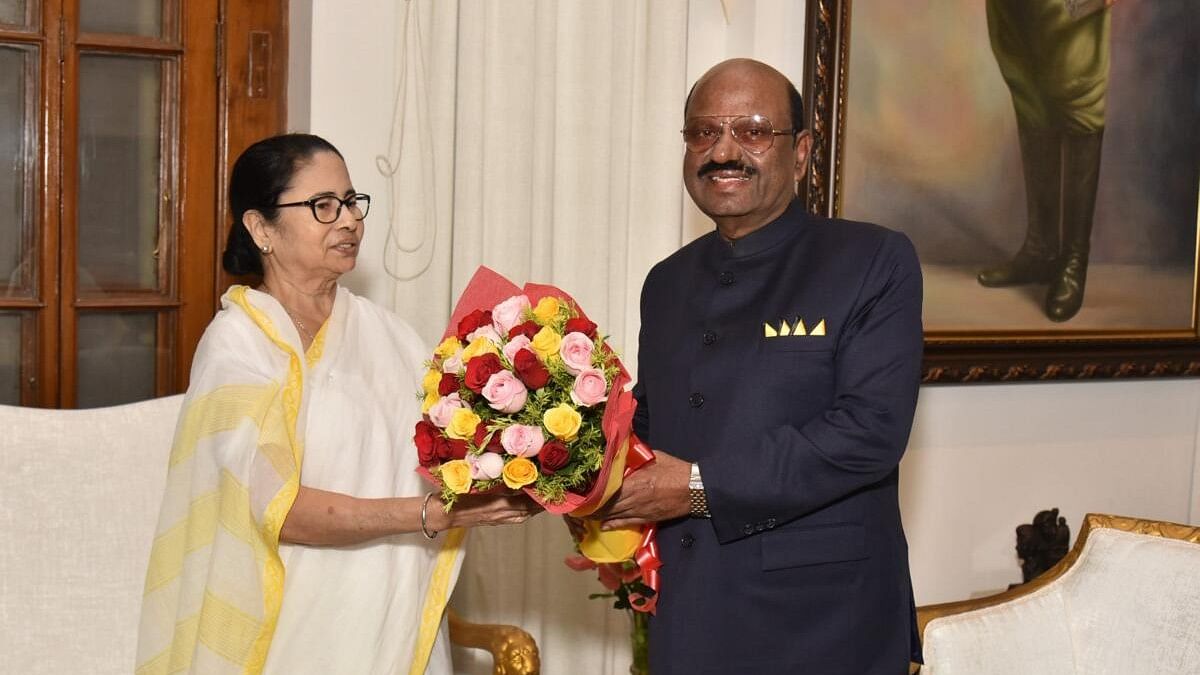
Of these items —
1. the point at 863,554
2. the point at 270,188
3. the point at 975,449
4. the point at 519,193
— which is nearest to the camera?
the point at 863,554

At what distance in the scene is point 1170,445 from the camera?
465 cm

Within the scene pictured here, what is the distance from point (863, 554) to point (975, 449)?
→ 2.03 metres

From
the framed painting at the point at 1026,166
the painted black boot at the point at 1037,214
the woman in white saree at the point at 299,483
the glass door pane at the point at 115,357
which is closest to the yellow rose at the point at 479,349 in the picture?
the woman in white saree at the point at 299,483

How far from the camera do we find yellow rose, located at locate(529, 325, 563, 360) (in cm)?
213

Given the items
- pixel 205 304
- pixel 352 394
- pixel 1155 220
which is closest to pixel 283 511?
pixel 352 394

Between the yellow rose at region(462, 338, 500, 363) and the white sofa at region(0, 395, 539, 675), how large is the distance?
34.8 inches

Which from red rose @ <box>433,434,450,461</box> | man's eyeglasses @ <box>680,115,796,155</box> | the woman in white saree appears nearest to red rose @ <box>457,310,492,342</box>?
red rose @ <box>433,434,450,461</box>

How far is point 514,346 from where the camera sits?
7.00 feet

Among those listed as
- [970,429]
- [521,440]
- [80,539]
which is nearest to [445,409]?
[521,440]

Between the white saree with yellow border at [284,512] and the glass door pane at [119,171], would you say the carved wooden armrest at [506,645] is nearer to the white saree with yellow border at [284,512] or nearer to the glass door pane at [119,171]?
the white saree with yellow border at [284,512]

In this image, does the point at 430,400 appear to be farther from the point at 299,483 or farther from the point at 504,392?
the point at 299,483

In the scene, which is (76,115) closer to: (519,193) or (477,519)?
(519,193)

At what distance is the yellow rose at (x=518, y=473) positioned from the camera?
2072mm

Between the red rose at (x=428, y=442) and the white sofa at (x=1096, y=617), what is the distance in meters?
1.26
